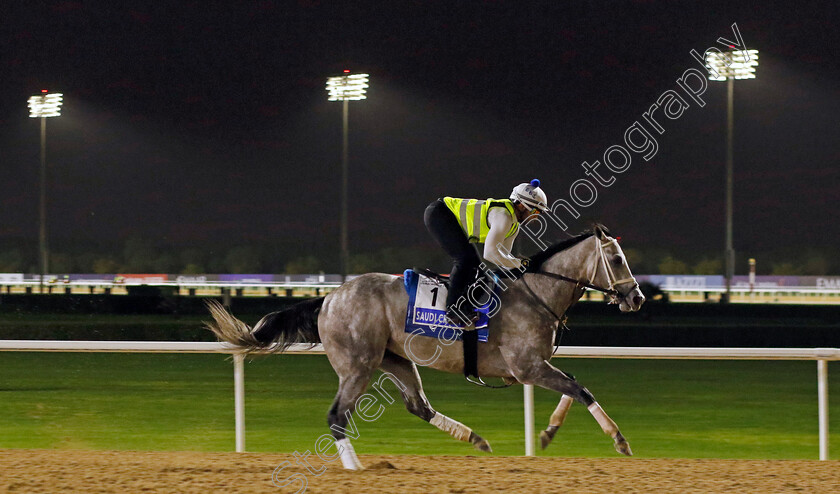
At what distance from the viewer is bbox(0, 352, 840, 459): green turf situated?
5.84m

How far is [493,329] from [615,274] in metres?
0.56

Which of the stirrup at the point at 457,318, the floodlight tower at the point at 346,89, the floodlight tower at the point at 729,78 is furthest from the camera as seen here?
the floodlight tower at the point at 346,89

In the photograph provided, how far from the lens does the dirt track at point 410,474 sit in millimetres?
3838

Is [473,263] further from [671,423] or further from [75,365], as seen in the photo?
[75,365]

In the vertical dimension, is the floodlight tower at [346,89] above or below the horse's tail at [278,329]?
above

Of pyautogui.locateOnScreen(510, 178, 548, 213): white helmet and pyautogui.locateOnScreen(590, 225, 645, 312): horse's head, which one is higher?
pyautogui.locateOnScreen(510, 178, 548, 213): white helmet

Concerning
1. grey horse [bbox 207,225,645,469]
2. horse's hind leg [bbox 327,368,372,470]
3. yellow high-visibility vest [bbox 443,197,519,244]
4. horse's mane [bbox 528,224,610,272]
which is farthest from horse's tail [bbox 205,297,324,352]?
horse's mane [bbox 528,224,610,272]

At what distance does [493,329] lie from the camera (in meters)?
4.23

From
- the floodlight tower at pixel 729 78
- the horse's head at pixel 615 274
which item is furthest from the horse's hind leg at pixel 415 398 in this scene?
the floodlight tower at pixel 729 78

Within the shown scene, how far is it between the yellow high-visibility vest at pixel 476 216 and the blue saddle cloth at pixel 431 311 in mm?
272

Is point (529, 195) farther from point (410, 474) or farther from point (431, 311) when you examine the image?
point (410, 474)

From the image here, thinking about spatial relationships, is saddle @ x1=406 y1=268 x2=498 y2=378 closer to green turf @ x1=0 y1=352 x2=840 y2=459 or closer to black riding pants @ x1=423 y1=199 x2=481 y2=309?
black riding pants @ x1=423 y1=199 x2=481 y2=309

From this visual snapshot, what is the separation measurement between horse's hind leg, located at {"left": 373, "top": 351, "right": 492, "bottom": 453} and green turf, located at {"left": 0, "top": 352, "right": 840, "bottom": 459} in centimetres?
110

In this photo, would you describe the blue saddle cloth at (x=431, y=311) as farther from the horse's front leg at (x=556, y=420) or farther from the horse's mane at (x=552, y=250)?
the horse's front leg at (x=556, y=420)
